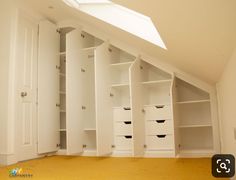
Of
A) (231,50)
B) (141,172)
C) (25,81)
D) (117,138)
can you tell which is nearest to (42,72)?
(25,81)

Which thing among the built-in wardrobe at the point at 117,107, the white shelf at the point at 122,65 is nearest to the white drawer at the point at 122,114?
the built-in wardrobe at the point at 117,107

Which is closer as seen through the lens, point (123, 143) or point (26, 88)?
point (26, 88)

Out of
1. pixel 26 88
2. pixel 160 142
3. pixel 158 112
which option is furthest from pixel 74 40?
pixel 160 142

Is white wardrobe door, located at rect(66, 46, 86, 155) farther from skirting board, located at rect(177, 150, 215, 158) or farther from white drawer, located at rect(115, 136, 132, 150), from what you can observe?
skirting board, located at rect(177, 150, 215, 158)

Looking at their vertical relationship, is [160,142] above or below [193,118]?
below

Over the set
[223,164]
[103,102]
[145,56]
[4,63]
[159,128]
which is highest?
[145,56]

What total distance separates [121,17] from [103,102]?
1116 millimetres

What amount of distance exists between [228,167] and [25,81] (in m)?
2.51

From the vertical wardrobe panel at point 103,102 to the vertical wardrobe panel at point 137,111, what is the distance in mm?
428

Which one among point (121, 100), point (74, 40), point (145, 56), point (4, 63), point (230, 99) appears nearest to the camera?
point (230, 99)

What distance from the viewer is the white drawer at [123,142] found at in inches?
131

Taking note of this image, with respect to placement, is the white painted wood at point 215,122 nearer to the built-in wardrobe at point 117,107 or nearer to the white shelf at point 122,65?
the built-in wardrobe at point 117,107

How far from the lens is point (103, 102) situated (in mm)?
3258

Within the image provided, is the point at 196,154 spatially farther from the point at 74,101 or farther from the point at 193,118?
the point at 74,101
